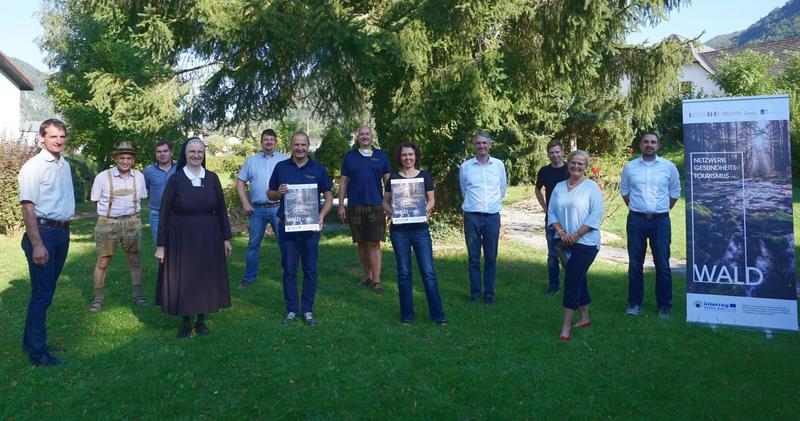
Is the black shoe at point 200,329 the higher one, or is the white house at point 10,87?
the white house at point 10,87

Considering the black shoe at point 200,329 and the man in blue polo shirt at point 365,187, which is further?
the man in blue polo shirt at point 365,187

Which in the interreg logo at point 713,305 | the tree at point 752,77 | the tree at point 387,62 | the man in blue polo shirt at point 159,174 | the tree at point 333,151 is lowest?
the interreg logo at point 713,305

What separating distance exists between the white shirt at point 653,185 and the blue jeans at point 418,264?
2.31m

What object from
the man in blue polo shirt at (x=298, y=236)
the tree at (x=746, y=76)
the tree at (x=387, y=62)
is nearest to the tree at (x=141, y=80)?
the tree at (x=387, y=62)

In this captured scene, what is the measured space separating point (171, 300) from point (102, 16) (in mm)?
6884

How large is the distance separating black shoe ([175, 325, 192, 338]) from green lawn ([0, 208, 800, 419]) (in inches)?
4.6

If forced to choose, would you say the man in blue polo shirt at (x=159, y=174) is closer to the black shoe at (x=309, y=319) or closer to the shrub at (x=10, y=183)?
the black shoe at (x=309, y=319)

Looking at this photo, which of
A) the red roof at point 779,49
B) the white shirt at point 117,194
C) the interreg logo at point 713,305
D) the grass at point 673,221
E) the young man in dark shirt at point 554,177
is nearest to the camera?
the interreg logo at point 713,305

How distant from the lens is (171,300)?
17.7 feet

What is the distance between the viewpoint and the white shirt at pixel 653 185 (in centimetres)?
627

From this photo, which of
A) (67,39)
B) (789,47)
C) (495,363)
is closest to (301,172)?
(495,363)

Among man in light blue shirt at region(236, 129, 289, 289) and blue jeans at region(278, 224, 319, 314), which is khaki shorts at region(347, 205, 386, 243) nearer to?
man in light blue shirt at region(236, 129, 289, 289)

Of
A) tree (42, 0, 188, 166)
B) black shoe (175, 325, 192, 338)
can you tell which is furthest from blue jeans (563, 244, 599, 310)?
tree (42, 0, 188, 166)

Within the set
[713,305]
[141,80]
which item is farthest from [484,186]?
[141,80]
